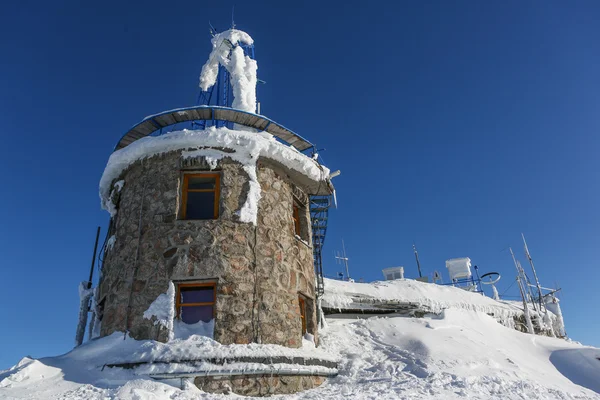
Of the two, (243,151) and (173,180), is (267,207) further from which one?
(173,180)

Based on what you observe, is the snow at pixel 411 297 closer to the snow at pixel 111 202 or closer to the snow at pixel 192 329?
the snow at pixel 192 329

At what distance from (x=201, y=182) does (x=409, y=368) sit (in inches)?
258

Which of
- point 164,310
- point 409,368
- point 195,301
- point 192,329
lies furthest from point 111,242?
point 409,368

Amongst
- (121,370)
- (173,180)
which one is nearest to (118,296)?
(121,370)

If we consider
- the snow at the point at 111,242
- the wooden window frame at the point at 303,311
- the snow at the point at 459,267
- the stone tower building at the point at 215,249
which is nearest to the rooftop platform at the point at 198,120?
the stone tower building at the point at 215,249

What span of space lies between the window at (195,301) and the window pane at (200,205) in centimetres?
166

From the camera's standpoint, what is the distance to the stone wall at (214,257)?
29.4ft

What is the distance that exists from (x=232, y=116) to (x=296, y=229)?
11.7 feet

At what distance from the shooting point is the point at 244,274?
9258mm

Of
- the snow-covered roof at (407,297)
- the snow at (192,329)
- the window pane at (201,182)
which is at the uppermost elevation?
the window pane at (201,182)

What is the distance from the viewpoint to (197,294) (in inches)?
361

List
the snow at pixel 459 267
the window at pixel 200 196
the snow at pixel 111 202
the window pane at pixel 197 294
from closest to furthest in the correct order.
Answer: the window pane at pixel 197 294
the window at pixel 200 196
the snow at pixel 111 202
the snow at pixel 459 267

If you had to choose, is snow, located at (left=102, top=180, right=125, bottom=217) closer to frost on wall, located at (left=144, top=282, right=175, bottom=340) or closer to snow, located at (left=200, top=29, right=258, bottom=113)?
frost on wall, located at (left=144, top=282, right=175, bottom=340)

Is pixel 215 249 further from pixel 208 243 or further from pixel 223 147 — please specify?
pixel 223 147
